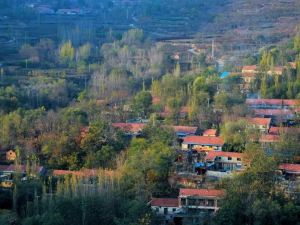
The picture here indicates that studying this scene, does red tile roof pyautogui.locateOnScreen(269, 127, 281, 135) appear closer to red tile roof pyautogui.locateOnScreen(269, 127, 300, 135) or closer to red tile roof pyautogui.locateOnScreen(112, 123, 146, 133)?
red tile roof pyautogui.locateOnScreen(269, 127, 300, 135)

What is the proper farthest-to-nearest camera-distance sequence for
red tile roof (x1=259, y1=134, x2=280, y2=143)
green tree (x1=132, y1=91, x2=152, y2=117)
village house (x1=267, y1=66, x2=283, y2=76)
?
village house (x1=267, y1=66, x2=283, y2=76) → green tree (x1=132, y1=91, x2=152, y2=117) → red tile roof (x1=259, y1=134, x2=280, y2=143)

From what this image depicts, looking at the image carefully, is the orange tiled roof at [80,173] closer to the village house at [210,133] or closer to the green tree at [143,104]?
the village house at [210,133]

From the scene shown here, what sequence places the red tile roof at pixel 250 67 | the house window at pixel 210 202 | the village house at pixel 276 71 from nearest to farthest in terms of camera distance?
the house window at pixel 210 202
the village house at pixel 276 71
the red tile roof at pixel 250 67

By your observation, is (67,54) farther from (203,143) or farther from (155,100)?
(203,143)

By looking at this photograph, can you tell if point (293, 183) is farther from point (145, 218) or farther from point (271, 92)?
point (271, 92)

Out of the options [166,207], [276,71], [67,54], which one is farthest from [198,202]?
[67,54]

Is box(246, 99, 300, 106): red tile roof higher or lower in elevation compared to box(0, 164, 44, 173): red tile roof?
higher

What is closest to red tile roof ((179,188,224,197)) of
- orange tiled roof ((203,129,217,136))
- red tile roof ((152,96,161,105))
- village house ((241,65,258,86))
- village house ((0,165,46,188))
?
village house ((0,165,46,188))

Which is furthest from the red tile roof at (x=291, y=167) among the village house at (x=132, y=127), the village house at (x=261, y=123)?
the village house at (x=132, y=127)
